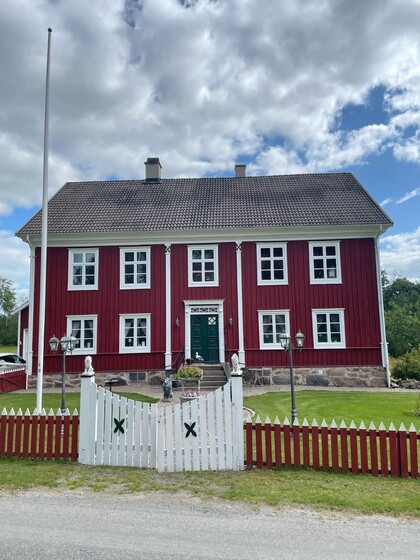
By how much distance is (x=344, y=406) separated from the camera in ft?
39.4

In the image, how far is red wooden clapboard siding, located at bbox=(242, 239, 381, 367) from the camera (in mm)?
17328

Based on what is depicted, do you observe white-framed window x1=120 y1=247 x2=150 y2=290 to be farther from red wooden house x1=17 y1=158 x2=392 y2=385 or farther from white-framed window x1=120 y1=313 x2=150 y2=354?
white-framed window x1=120 y1=313 x2=150 y2=354

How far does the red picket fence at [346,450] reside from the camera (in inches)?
229

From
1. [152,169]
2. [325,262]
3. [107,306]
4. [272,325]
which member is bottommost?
[272,325]

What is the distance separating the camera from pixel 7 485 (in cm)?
557

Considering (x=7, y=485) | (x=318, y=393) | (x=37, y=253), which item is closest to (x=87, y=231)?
(x=37, y=253)

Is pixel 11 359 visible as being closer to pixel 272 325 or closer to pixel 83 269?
pixel 83 269

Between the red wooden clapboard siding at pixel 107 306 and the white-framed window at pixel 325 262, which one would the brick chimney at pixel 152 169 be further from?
the white-framed window at pixel 325 262

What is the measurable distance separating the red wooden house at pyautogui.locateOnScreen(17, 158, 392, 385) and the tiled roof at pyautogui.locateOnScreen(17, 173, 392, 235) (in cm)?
13

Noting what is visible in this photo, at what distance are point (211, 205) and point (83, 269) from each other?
23.8ft

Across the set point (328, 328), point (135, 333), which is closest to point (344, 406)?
point (328, 328)

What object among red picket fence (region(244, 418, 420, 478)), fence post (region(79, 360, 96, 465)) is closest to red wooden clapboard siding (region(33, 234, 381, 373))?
fence post (region(79, 360, 96, 465))

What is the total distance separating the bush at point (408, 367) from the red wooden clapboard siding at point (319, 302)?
1722 mm

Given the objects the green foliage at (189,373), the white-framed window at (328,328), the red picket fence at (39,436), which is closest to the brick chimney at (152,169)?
the white-framed window at (328,328)
